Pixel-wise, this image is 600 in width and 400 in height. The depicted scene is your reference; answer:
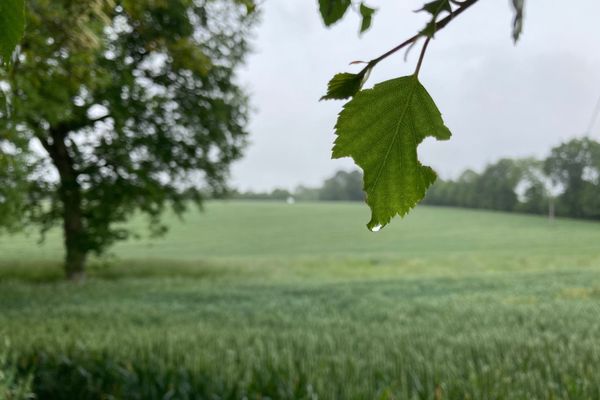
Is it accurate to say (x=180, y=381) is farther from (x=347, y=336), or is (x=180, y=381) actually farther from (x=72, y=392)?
(x=347, y=336)

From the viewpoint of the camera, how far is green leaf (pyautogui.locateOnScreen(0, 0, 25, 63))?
0.26 meters

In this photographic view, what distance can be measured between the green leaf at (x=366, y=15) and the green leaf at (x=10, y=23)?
187 millimetres

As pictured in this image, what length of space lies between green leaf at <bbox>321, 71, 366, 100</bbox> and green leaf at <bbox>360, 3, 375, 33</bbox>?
0.07 metres

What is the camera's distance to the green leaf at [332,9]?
30cm

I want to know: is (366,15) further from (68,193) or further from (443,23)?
(68,193)

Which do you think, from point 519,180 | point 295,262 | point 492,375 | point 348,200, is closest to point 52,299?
point 492,375

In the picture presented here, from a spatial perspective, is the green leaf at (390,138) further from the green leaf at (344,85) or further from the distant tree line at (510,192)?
the distant tree line at (510,192)

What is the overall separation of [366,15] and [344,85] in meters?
0.09

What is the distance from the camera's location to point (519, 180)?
49719 mm

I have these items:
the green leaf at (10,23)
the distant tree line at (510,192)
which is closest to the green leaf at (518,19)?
the green leaf at (10,23)

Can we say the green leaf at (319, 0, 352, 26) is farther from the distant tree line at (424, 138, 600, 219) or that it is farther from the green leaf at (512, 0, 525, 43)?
the distant tree line at (424, 138, 600, 219)

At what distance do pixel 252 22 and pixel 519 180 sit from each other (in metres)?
39.2

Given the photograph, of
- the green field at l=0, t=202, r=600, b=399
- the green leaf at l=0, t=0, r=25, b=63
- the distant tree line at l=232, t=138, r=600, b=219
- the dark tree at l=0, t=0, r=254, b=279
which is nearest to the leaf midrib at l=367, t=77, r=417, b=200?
the green leaf at l=0, t=0, r=25, b=63

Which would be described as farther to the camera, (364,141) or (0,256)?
(0,256)
